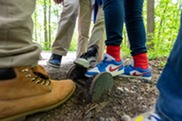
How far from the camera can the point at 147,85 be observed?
1960 millimetres

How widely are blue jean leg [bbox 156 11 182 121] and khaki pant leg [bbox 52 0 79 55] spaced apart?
6.32 feet

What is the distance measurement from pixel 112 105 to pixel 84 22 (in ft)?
6.55

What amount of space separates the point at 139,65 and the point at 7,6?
121 centimetres

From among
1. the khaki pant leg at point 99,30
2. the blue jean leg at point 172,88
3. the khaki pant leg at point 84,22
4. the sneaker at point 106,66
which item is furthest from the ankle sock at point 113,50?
the khaki pant leg at point 84,22

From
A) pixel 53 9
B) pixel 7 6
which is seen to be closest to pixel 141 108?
pixel 7 6

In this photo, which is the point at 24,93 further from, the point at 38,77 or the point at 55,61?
the point at 55,61

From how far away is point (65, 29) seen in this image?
2.62 meters

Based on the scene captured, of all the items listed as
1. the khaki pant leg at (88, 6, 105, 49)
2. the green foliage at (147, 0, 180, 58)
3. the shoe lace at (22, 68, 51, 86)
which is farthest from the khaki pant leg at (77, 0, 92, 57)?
the green foliage at (147, 0, 180, 58)

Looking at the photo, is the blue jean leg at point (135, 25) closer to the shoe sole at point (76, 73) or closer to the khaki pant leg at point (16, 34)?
the shoe sole at point (76, 73)

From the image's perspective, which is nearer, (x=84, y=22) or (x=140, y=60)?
(x=140, y=60)

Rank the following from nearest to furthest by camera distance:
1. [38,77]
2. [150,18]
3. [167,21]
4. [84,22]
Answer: [38,77], [84,22], [150,18], [167,21]

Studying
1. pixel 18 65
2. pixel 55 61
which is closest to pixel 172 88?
pixel 18 65

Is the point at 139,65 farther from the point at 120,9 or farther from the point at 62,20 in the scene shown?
the point at 62,20

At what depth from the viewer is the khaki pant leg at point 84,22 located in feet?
10.6
